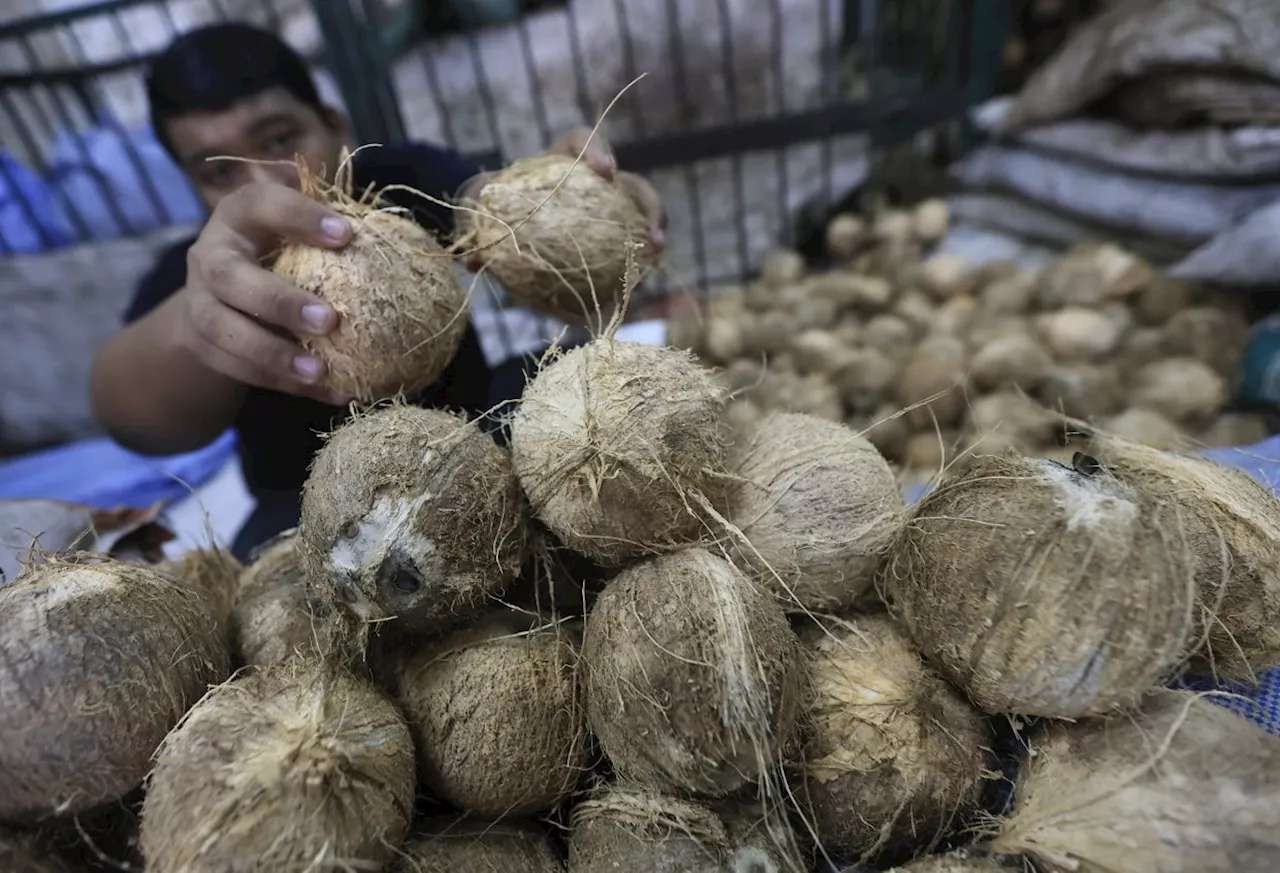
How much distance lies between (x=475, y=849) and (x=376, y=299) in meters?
0.53

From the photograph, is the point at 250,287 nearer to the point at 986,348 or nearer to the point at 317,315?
the point at 317,315

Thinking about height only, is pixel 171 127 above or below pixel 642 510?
above

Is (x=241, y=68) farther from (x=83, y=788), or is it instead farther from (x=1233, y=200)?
(x=1233, y=200)

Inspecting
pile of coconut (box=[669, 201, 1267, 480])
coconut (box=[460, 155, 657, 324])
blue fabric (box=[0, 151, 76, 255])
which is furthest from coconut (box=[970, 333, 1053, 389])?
blue fabric (box=[0, 151, 76, 255])

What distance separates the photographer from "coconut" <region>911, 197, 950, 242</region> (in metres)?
2.60

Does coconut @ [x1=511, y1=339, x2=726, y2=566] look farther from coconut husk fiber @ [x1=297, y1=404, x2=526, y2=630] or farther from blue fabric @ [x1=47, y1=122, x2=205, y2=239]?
blue fabric @ [x1=47, y1=122, x2=205, y2=239]

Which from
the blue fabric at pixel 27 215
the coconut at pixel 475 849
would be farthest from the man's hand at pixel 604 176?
the blue fabric at pixel 27 215

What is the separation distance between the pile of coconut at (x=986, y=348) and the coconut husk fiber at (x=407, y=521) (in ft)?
2.93

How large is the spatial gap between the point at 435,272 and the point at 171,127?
2.92ft

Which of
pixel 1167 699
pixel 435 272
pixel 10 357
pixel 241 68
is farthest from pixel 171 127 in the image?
pixel 10 357

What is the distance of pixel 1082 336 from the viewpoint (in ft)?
6.49

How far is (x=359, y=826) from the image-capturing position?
59 cm

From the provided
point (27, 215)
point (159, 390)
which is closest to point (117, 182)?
point (27, 215)

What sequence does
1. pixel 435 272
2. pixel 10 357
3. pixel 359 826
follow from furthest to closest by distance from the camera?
pixel 10 357
pixel 435 272
pixel 359 826
